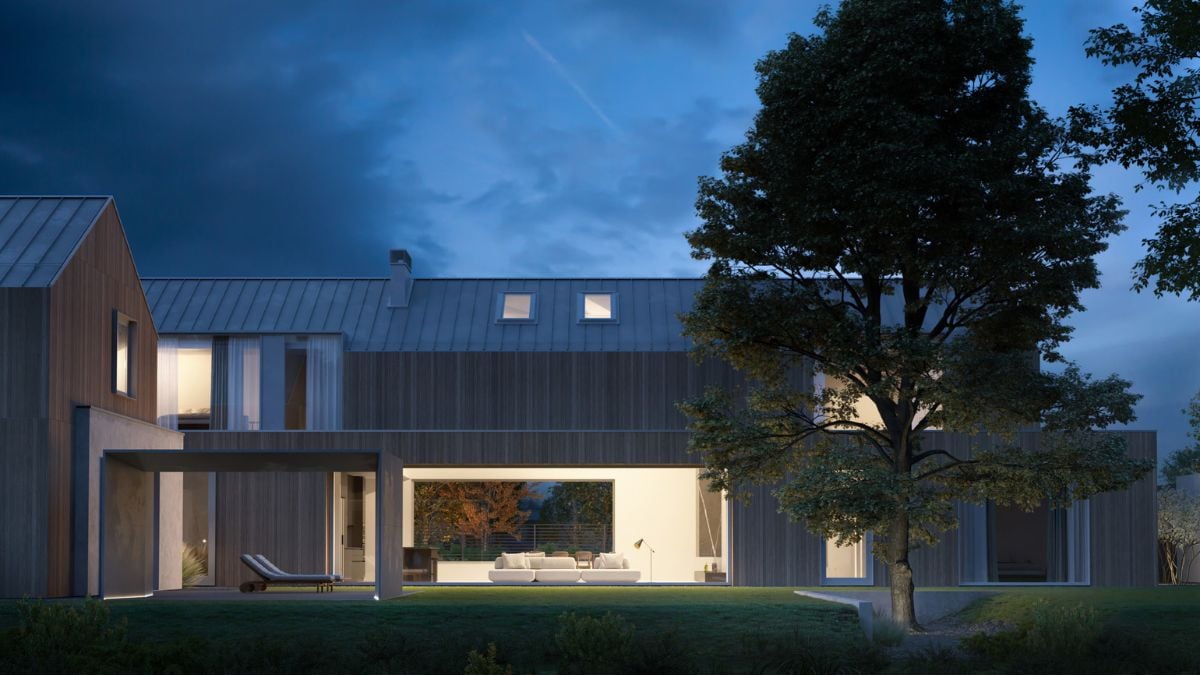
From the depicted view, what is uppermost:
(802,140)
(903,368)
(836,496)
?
(802,140)

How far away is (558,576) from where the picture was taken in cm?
2336

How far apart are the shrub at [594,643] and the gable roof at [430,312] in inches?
597

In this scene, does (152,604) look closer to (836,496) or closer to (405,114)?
(836,496)

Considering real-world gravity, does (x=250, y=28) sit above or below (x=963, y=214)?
above

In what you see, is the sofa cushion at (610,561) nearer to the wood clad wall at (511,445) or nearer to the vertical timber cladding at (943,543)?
the wood clad wall at (511,445)

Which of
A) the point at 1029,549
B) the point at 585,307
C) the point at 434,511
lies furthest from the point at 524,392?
the point at 1029,549

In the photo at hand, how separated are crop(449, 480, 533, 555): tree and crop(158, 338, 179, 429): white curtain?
6.07 metres

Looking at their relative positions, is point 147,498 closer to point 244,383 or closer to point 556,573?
point 244,383

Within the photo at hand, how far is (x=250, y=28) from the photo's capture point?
2291 cm

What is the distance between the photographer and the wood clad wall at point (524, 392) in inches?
994

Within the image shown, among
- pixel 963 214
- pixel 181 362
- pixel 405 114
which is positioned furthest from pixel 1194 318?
pixel 181 362

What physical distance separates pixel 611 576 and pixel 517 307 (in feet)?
22.1

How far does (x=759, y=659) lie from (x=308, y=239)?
98.3ft

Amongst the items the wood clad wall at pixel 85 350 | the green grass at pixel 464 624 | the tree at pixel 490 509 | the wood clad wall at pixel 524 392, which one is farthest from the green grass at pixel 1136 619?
the wood clad wall at pixel 85 350
